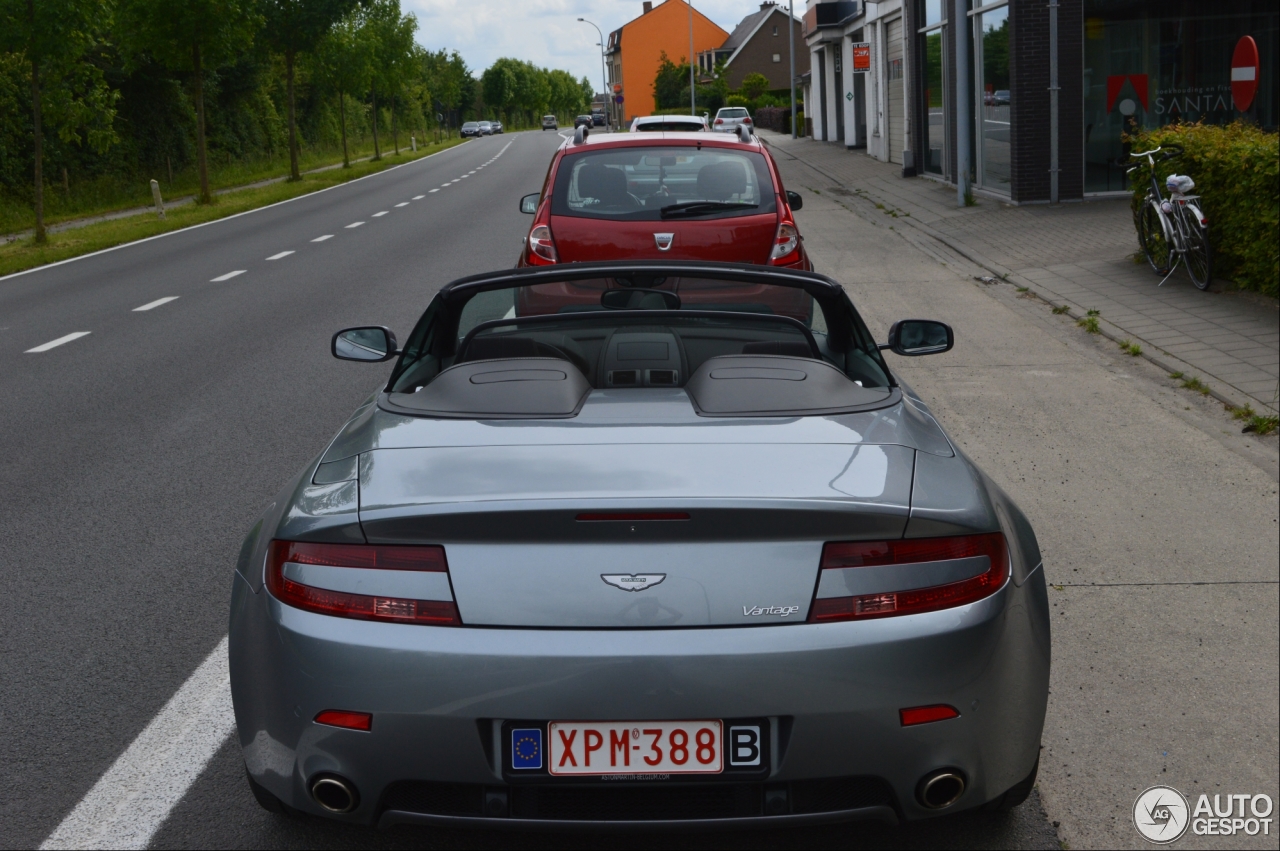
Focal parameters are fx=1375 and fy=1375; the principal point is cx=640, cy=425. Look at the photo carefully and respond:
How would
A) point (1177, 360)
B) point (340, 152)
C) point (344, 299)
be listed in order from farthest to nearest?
point (340, 152) < point (344, 299) < point (1177, 360)

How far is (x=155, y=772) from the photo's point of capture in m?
3.51

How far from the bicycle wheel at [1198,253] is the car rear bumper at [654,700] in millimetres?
9594

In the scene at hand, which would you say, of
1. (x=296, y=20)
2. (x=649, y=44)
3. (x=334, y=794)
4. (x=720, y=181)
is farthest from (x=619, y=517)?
(x=649, y=44)

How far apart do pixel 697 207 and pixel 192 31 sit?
27507 mm


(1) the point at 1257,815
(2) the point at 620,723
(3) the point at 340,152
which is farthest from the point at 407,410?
(3) the point at 340,152

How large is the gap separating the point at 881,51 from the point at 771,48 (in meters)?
78.0

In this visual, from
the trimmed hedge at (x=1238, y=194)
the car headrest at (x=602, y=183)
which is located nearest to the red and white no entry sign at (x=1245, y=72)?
the trimmed hedge at (x=1238, y=194)

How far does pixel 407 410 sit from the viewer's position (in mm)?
3307

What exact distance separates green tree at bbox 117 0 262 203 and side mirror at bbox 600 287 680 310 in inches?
1182

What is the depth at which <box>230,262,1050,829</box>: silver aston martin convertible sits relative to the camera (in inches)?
100

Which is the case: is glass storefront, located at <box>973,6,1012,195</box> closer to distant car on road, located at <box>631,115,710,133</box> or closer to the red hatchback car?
distant car on road, located at <box>631,115,710,133</box>

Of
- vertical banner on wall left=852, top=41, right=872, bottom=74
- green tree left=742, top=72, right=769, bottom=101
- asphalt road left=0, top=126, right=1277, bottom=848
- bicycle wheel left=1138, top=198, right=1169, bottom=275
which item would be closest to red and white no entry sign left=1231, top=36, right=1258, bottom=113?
bicycle wheel left=1138, top=198, right=1169, bottom=275

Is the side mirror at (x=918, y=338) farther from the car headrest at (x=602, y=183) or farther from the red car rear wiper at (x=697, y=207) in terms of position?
the car headrest at (x=602, y=183)

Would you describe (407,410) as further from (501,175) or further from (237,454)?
(501,175)
